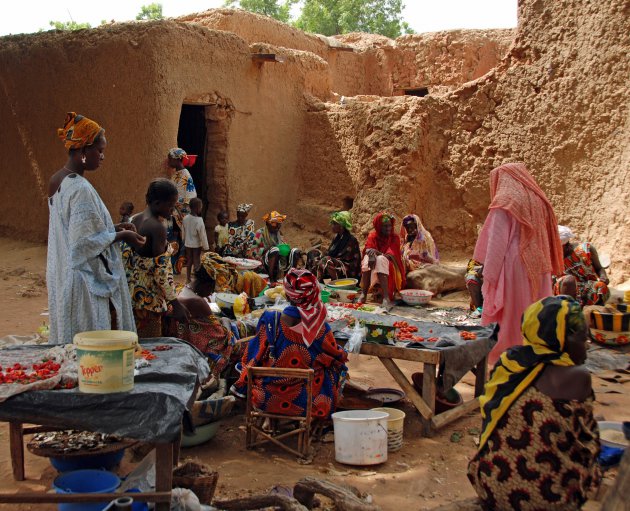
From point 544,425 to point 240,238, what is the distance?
28.0ft

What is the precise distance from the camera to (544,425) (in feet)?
9.64

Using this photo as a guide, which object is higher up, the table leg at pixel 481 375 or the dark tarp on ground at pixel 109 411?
the dark tarp on ground at pixel 109 411

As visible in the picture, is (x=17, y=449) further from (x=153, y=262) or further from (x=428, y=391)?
(x=428, y=391)

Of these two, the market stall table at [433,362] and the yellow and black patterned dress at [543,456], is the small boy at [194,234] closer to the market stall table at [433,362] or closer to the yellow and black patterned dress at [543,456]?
the market stall table at [433,362]

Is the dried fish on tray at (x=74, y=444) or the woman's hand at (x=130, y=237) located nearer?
the dried fish on tray at (x=74, y=444)

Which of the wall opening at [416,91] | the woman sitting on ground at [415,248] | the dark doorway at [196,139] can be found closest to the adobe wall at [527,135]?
the woman sitting on ground at [415,248]

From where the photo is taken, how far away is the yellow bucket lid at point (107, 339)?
298 centimetres

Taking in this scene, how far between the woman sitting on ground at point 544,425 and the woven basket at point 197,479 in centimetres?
132

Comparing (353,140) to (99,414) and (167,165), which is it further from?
(99,414)

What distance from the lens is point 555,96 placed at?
10.5 metres

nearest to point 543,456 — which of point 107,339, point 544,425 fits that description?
point 544,425

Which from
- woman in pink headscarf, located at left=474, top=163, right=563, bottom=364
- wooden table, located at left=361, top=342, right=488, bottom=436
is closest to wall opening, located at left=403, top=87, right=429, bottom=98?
woman in pink headscarf, located at left=474, top=163, right=563, bottom=364

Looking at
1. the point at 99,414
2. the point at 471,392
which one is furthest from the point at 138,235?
the point at 471,392

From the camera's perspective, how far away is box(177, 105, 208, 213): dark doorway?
44.1 ft
